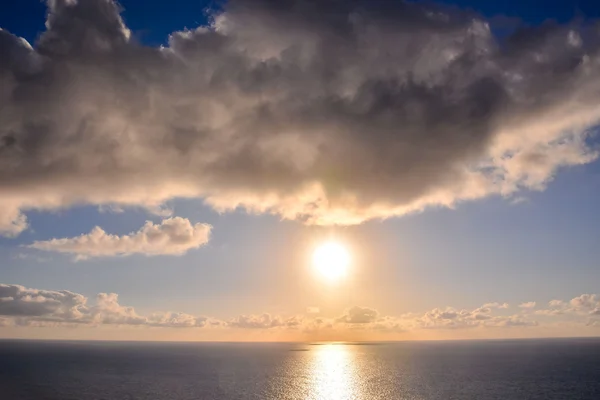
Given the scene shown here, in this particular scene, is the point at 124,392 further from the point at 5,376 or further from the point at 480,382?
the point at 480,382

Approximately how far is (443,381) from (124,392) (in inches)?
4974

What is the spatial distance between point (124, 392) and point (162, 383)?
29.7 m

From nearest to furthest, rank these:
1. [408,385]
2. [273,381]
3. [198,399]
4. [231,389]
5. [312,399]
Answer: [198,399]
[312,399]
[231,389]
[408,385]
[273,381]

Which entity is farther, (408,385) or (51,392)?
(408,385)

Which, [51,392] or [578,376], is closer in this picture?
[51,392]

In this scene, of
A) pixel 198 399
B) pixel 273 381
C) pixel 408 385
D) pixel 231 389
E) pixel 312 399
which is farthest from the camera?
pixel 273 381

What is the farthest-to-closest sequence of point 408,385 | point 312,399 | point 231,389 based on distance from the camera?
point 408,385 < point 231,389 < point 312,399

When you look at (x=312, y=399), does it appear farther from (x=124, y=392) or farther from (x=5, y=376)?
(x=5, y=376)

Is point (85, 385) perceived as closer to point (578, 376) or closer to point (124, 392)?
point (124, 392)

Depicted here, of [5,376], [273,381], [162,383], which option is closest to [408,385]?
[273,381]

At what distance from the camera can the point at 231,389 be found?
163875mm

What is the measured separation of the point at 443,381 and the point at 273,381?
72939mm

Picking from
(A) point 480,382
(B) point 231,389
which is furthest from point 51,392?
(A) point 480,382

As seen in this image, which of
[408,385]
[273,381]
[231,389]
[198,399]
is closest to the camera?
[198,399]
